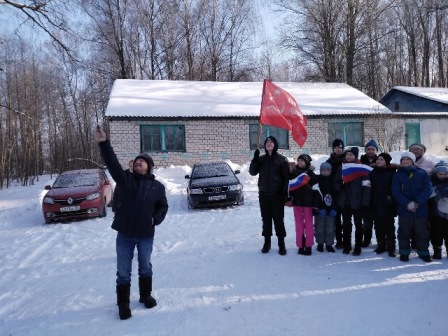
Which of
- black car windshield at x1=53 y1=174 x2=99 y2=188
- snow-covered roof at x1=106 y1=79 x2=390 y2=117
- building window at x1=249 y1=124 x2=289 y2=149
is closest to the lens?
black car windshield at x1=53 y1=174 x2=99 y2=188

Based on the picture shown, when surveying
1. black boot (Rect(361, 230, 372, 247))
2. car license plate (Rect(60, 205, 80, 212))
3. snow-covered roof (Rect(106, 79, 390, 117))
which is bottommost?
black boot (Rect(361, 230, 372, 247))

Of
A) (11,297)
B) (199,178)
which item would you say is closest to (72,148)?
(199,178)

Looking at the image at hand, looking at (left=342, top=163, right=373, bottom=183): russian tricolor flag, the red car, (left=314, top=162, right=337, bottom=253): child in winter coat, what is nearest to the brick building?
the red car

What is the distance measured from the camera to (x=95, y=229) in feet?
26.9

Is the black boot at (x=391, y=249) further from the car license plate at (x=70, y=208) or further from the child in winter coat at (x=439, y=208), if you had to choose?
the car license plate at (x=70, y=208)

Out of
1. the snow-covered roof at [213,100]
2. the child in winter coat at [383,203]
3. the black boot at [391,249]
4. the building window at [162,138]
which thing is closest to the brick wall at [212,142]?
the building window at [162,138]

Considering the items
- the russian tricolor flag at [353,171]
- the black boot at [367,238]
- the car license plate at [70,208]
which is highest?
the russian tricolor flag at [353,171]

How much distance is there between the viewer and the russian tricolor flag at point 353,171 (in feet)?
17.0

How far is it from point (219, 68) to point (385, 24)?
1704 cm

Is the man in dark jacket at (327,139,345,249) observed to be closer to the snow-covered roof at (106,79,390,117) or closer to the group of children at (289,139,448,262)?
the group of children at (289,139,448,262)

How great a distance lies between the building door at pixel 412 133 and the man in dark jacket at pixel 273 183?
681 inches

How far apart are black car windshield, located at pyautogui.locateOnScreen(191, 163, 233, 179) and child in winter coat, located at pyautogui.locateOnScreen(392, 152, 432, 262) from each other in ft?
20.8

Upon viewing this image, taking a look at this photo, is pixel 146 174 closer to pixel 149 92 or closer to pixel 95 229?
pixel 95 229

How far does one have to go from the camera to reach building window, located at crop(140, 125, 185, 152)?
16.8 m
